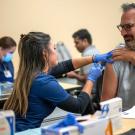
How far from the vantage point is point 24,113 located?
1.90 metres

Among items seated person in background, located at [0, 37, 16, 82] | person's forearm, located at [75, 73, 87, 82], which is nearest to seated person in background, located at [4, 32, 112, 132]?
Result: person's forearm, located at [75, 73, 87, 82]

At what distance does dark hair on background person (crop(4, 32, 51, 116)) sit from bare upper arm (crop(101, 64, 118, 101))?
48 centimetres

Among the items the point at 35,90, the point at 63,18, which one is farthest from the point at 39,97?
the point at 63,18

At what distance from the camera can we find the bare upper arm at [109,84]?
2225 mm

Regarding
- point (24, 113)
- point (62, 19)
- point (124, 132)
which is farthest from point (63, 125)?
point (62, 19)

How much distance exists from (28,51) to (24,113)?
365 millimetres

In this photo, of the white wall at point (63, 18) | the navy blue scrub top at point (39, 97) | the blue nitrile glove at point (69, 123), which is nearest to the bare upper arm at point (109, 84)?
the navy blue scrub top at point (39, 97)

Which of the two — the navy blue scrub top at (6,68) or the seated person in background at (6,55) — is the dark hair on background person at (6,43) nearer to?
the seated person in background at (6,55)

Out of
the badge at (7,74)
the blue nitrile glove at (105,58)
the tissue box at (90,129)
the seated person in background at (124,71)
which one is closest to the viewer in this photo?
the tissue box at (90,129)

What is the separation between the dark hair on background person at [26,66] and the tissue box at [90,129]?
60 cm

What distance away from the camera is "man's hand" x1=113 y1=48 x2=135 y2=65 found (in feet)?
7.31

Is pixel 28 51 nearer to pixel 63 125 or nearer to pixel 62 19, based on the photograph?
pixel 63 125

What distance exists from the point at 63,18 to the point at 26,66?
356cm

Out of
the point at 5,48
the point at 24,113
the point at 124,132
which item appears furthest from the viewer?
the point at 5,48
